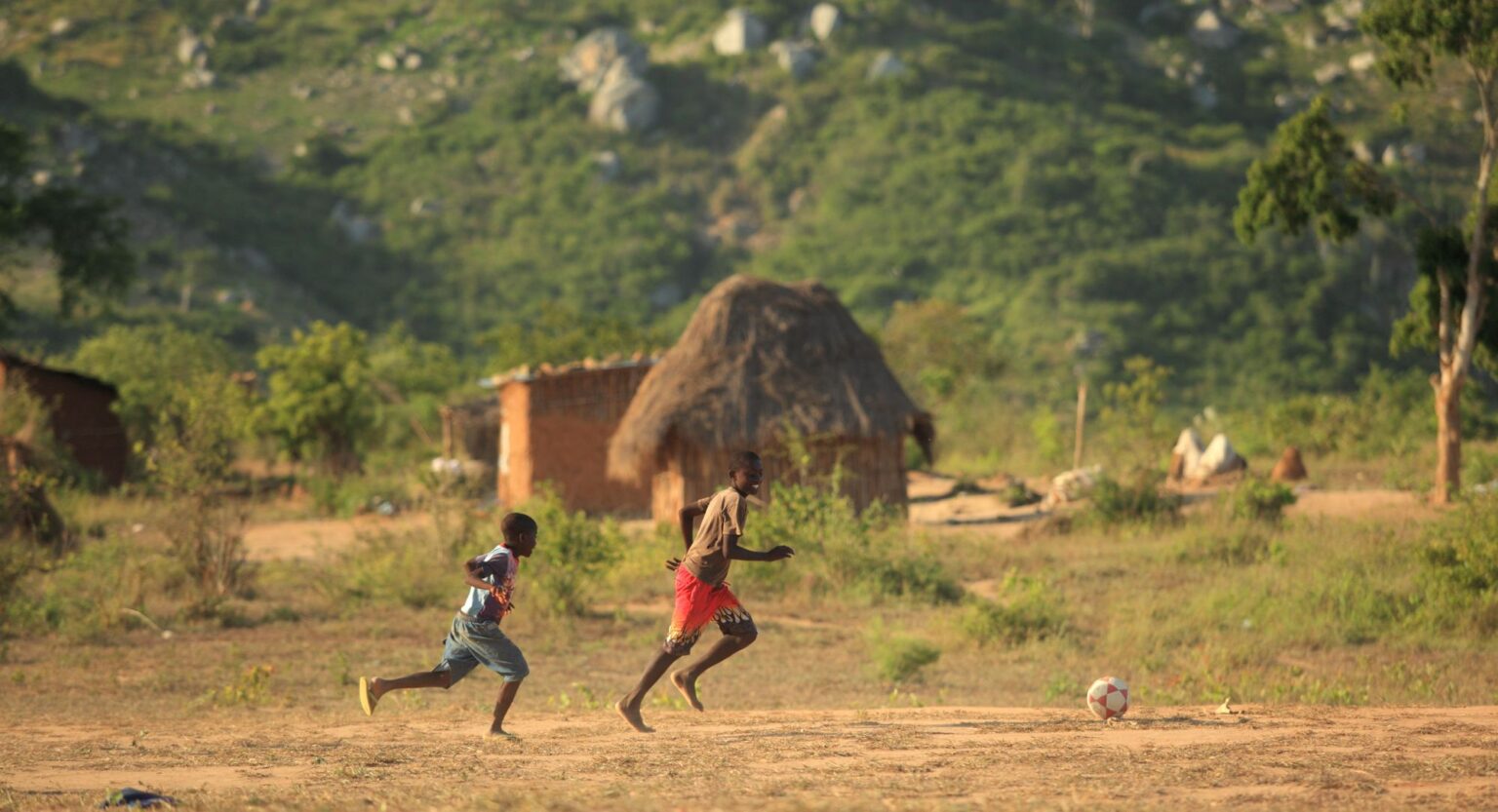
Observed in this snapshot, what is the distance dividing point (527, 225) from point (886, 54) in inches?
575

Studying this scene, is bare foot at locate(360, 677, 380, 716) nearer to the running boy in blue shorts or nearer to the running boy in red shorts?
the running boy in blue shorts

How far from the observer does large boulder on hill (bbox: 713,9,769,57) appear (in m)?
61.1

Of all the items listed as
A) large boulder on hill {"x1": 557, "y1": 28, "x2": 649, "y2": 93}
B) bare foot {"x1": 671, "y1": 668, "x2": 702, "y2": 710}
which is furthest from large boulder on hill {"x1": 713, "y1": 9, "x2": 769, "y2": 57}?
bare foot {"x1": 671, "y1": 668, "x2": 702, "y2": 710}

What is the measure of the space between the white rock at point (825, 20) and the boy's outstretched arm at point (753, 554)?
5465cm

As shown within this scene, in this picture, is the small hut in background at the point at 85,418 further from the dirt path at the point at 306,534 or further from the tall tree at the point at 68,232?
the tall tree at the point at 68,232

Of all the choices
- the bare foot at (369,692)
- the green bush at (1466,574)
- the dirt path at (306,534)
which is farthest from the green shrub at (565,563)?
the green bush at (1466,574)

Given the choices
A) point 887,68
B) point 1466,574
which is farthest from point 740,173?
point 1466,574

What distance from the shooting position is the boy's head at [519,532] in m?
7.04

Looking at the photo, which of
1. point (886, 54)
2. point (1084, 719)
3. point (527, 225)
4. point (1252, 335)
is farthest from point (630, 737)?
point (886, 54)

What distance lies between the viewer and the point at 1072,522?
17016mm

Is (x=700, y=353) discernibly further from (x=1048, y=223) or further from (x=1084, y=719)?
(x=1048, y=223)

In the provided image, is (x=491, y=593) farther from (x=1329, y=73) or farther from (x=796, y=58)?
(x=1329, y=73)

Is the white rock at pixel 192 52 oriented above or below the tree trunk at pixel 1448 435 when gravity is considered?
above

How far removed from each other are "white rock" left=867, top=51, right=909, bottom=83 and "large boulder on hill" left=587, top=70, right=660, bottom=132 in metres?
7.76
